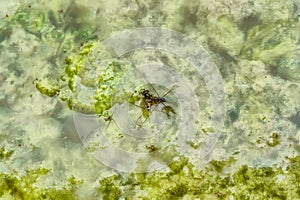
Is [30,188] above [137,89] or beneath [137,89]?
beneath

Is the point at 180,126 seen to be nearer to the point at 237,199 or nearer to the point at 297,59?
the point at 237,199

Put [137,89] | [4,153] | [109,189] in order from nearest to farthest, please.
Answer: [109,189] < [4,153] < [137,89]

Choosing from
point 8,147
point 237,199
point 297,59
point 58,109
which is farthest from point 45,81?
point 297,59

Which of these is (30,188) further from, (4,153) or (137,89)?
(137,89)

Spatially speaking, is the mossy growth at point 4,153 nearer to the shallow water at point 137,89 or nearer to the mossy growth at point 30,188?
the shallow water at point 137,89

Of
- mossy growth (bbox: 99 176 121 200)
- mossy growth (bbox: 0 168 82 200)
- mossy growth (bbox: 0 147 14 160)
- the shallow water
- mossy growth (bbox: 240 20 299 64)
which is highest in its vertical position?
mossy growth (bbox: 240 20 299 64)

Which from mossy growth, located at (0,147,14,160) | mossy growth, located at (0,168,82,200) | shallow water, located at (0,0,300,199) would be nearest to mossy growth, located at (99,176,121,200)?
shallow water, located at (0,0,300,199)

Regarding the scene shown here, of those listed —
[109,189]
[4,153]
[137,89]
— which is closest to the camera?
[109,189]

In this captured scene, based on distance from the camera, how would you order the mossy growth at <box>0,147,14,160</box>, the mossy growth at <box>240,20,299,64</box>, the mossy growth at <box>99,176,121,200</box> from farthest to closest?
the mossy growth at <box>240,20,299,64</box>, the mossy growth at <box>0,147,14,160</box>, the mossy growth at <box>99,176,121,200</box>

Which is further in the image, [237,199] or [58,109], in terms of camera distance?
[58,109]

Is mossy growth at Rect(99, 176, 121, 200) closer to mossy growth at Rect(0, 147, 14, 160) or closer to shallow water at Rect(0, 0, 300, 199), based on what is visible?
shallow water at Rect(0, 0, 300, 199)

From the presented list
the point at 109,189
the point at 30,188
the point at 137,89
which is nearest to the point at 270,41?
the point at 137,89
